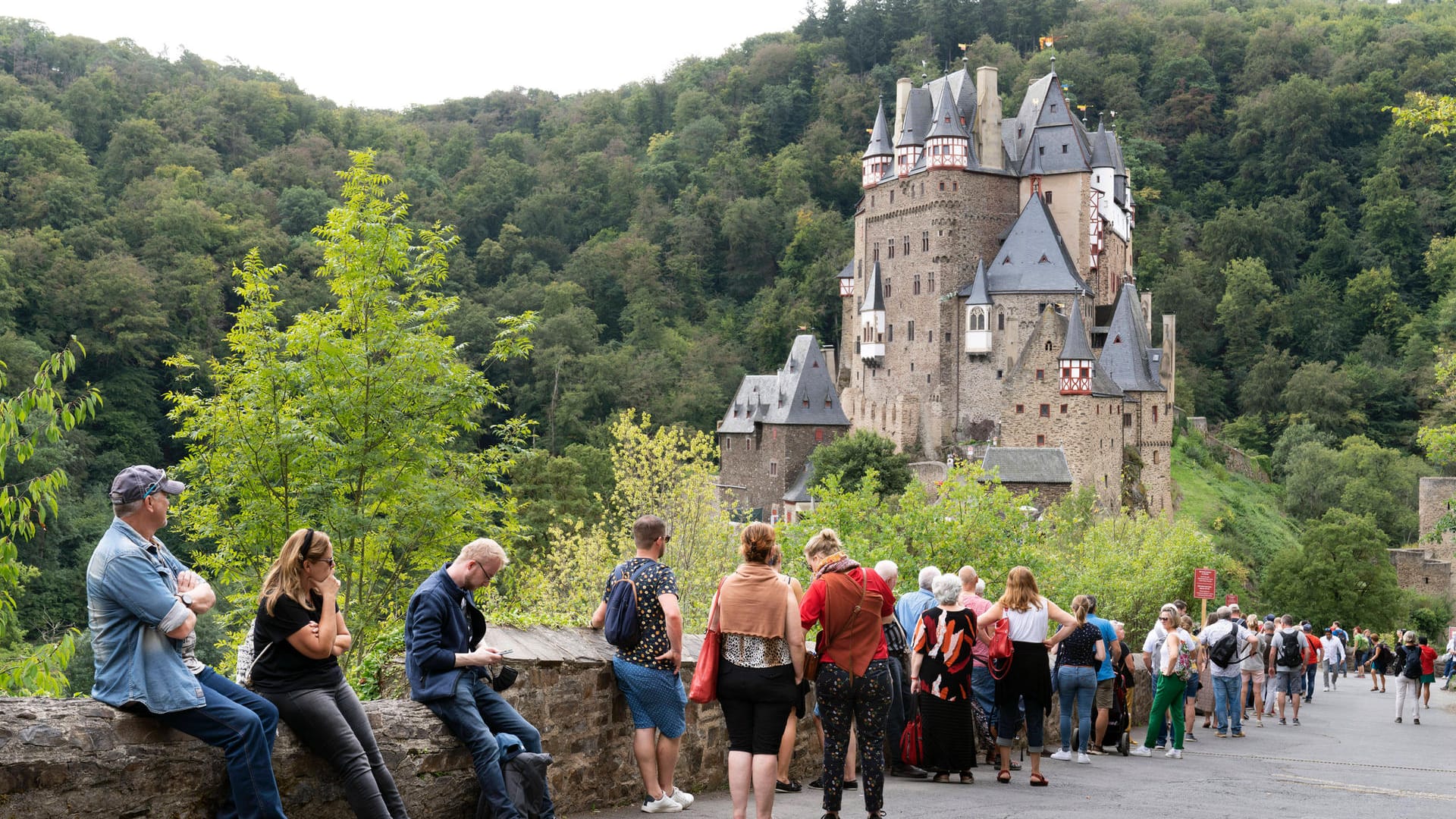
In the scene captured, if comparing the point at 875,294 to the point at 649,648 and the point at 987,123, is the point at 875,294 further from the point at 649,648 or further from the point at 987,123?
the point at 649,648

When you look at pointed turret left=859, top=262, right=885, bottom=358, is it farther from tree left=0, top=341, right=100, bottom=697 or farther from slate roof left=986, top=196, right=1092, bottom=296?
tree left=0, top=341, right=100, bottom=697

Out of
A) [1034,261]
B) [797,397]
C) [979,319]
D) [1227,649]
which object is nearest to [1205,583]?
[1227,649]

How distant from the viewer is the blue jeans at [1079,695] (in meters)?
11.8

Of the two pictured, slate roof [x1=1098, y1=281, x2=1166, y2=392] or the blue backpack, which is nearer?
the blue backpack

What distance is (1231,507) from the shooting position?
7212 cm

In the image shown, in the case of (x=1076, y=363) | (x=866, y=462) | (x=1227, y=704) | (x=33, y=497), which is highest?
(x=1076, y=363)

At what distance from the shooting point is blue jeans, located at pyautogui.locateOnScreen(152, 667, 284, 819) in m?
5.59

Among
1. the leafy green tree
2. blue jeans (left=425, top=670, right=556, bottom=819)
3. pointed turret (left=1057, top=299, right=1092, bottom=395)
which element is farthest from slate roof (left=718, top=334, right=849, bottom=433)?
blue jeans (left=425, top=670, right=556, bottom=819)

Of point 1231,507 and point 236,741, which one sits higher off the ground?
point 1231,507

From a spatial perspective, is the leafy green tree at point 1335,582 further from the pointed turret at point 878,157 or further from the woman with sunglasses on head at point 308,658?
the woman with sunglasses on head at point 308,658

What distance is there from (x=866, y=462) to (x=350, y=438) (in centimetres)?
4901

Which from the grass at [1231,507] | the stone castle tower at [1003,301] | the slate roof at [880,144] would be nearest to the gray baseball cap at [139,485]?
the stone castle tower at [1003,301]

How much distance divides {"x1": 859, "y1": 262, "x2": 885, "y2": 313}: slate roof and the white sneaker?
62665 mm

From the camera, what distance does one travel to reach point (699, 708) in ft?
29.6
